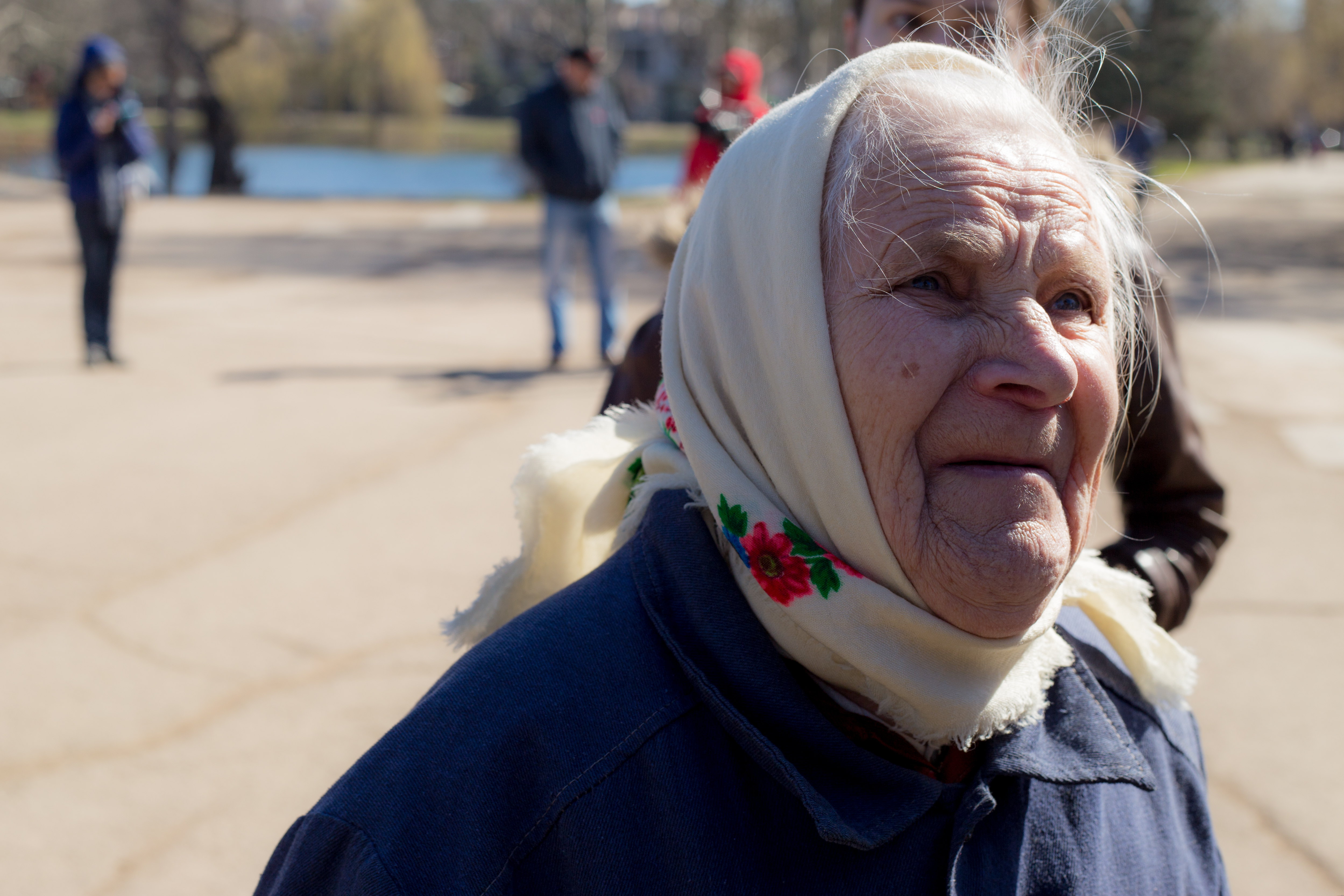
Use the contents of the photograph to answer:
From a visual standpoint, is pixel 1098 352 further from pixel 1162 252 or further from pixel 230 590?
pixel 1162 252

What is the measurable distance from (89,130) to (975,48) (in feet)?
25.0

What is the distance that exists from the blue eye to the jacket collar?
473mm

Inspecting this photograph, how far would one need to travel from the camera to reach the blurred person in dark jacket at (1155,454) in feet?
6.52

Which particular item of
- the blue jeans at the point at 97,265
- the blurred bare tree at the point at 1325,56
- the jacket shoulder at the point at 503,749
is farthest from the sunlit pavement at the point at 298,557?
the blurred bare tree at the point at 1325,56

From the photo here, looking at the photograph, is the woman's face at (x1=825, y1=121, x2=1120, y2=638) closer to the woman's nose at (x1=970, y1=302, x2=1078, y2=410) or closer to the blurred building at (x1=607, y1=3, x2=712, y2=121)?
the woman's nose at (x1=970, y1=302, x2=1078, y2=410)

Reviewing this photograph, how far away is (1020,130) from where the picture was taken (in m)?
1.32

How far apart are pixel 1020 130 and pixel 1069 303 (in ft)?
0.71

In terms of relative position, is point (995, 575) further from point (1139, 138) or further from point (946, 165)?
point (1139, 138)

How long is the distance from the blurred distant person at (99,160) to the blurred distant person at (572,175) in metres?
2.73

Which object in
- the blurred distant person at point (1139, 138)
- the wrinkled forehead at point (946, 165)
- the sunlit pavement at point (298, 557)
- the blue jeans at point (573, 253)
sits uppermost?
the wrinkled forehead at point (946, 165)

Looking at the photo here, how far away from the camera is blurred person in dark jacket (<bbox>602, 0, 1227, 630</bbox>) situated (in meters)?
1.99

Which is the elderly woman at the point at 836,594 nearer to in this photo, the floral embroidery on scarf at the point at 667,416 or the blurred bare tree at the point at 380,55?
the floral embroidery on scarf at the point at 667,416

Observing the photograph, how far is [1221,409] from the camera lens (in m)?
6.98

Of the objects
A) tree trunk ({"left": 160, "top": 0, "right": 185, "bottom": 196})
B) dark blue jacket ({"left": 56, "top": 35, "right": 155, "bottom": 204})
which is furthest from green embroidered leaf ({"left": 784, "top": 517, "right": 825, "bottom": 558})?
tree trunk ({"left": 160, "top": 0, "right": 185, "bottom": 196})
